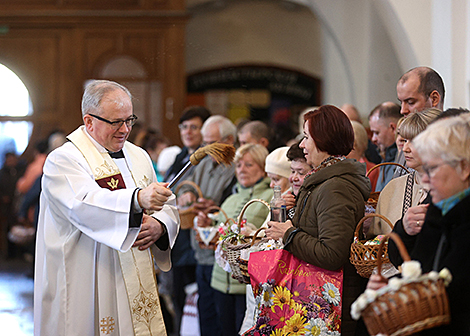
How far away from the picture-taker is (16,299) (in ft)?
21.7

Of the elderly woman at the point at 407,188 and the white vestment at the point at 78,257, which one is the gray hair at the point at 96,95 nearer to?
the white vestment at the point at 78,257

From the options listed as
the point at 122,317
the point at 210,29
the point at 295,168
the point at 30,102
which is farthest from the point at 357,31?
the point at 122,317

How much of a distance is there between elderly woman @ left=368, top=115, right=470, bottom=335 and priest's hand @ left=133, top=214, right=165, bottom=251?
53.8 inches

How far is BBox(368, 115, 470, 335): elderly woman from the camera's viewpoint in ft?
6.29

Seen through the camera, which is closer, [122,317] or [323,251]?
[323,251]

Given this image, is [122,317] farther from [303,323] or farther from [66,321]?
[303,323]

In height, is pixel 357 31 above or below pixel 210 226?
above

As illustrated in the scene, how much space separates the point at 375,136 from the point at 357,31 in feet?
23.6

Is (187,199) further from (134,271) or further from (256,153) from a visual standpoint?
(134,271)

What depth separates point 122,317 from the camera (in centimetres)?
297

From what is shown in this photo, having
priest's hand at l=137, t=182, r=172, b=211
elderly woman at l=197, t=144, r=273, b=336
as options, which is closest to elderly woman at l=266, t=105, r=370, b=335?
priest's hand at l=137, t=182, r=172, b=211

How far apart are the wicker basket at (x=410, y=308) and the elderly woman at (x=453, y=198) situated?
135 mm

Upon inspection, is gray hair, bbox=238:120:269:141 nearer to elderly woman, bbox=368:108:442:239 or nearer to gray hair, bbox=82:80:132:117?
gray hair, bbox=82:80:132:117

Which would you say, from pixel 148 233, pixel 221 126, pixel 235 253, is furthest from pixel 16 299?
pixel 235 253
